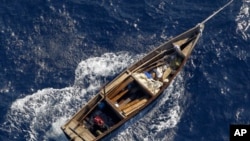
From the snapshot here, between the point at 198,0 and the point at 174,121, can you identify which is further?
the point at 198,0

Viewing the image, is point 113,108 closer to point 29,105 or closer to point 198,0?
point 29,105

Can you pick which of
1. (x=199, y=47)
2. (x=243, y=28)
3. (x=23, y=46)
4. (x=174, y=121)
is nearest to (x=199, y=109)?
(x=174, y=121)

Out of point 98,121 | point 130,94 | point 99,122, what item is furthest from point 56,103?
point 130,94

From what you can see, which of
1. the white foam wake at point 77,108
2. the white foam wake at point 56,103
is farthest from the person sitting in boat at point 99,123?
the white foam wake at point 56,103

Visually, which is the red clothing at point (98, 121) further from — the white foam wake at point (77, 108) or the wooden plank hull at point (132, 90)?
the white foam wake at point (77, 108)

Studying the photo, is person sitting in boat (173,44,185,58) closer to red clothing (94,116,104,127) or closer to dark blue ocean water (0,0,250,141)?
dark blue ocean water (0,0,250,141)

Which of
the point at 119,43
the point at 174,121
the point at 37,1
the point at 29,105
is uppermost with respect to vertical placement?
the point at 37,1
